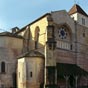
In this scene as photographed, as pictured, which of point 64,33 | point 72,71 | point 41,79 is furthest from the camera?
point 64,33

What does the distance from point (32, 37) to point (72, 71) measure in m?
9.00

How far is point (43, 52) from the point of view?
46094 mm

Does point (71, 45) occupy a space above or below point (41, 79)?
above

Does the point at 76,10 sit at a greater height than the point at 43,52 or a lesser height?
greater

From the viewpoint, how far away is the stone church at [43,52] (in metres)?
43.2

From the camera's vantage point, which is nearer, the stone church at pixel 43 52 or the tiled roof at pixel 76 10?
the stone church at pixel 43 52

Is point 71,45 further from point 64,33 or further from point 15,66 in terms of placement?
point 15,66

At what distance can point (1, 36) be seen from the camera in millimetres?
47094

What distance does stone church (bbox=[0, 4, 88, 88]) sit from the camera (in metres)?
43.2

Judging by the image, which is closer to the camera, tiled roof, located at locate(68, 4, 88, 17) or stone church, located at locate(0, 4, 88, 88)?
stone church, located at locate(0, 4, 88, 88)

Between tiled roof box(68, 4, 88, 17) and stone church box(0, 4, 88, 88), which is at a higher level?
tiled roof box(68, 4, 88, 17)

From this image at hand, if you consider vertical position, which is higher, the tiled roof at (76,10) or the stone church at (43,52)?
the tiled roof at (76,10)

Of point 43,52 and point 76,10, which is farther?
point 76,10

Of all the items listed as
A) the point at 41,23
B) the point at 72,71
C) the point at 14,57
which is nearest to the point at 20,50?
the point at 14,57
